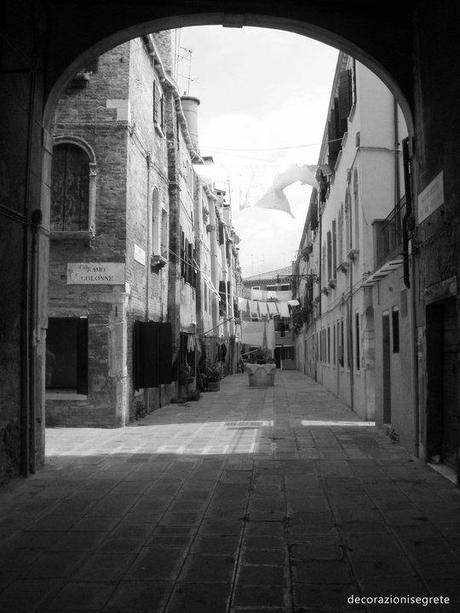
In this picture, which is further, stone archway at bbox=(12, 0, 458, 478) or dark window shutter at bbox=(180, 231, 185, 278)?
dark window shutter at bbox=(180, 231, 185, 278)

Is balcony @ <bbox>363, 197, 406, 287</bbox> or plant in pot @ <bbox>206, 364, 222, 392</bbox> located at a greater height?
balcony @ <bbox>363, 197, 406, 287</bbox>

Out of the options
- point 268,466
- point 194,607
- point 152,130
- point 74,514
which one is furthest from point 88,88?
point 194,607

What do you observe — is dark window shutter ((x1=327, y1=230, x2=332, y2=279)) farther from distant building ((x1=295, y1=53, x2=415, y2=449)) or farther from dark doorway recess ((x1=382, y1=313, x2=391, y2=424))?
dark doorway recess ((x1=382, y1=313, x2=391, y2=424))

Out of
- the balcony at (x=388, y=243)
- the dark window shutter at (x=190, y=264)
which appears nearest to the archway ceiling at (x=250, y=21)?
the balcony at (x=388, y=243)

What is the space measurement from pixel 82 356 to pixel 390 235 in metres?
6.27

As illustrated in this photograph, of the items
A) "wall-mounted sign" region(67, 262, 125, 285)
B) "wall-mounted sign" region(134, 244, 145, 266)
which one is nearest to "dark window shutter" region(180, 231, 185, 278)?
"wall-mounted sign" region(134, 244, 145, 266)

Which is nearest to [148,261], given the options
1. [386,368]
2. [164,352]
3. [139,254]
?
[139,254]

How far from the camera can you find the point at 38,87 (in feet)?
26.9

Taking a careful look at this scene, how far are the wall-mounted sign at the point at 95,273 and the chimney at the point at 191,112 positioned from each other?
16154mm

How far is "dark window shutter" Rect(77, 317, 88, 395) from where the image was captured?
42.3 ft

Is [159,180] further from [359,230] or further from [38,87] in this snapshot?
[38,87]

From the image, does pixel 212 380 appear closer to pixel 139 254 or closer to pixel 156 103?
pixel 139 254

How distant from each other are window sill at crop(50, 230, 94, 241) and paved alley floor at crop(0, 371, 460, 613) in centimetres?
437

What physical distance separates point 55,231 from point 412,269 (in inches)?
287
